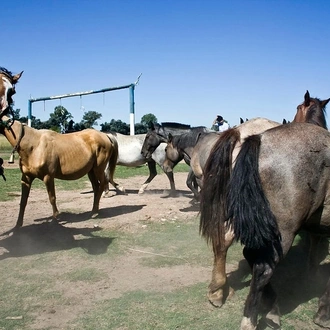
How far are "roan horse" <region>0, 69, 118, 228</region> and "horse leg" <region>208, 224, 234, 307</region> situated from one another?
11.5 ft

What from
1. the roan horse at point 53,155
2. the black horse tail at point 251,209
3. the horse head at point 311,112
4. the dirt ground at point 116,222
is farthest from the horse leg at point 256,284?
the roan horse at point 53,155

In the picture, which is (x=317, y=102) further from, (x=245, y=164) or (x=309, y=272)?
(x=245, y=164)

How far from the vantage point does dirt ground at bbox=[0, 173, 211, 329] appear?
397 centimetres

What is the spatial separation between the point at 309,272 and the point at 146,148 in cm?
702

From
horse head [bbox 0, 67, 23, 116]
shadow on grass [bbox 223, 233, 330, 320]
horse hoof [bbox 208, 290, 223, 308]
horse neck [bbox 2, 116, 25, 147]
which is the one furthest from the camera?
horse neck [bbox 2, 116, 25, 147]

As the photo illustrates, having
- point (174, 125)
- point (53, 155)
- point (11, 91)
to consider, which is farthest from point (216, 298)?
point (174, 125)

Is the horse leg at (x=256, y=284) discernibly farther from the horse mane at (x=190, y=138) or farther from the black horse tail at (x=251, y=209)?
the horse mane at (x=190, y=138)

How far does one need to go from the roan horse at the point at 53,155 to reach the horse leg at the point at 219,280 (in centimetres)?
351

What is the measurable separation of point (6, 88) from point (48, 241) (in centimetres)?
255

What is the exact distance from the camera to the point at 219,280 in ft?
12.5

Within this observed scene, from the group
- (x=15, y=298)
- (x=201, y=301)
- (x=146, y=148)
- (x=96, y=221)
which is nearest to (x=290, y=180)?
(x=201, y=301)

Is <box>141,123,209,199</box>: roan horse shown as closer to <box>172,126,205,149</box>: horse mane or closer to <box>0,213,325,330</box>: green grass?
<box>172,126,205,149</box>: horse mane

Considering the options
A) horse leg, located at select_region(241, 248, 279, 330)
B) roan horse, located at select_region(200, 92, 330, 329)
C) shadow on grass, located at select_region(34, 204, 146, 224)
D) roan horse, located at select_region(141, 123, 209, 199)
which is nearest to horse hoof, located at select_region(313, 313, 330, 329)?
roan horse, located at select_region(200, 92, 330, 329)

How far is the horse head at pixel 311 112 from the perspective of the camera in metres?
5.58
